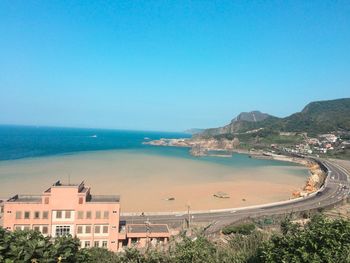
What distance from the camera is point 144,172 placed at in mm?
80125

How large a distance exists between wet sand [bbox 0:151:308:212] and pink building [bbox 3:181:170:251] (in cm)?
1575

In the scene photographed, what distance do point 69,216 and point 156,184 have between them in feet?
122

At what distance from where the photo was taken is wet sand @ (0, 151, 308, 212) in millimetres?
50219

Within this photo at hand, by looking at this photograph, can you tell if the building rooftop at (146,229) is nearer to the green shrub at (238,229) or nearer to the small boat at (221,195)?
the green shrub at (238,229)

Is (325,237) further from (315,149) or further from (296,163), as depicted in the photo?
(315,149)

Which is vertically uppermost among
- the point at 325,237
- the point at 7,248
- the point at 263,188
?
the point at 325,237

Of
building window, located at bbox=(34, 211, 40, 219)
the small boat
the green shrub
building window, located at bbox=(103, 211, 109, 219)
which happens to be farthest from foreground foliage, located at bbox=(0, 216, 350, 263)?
the small boat

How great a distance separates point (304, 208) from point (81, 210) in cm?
3254

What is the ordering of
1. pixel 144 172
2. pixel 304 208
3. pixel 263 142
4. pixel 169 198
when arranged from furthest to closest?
1. pixel 263 142
2. pixel 144 172
3. pixel 169 198
4. pixel 304 208

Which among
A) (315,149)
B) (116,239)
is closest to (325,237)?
(116,239)

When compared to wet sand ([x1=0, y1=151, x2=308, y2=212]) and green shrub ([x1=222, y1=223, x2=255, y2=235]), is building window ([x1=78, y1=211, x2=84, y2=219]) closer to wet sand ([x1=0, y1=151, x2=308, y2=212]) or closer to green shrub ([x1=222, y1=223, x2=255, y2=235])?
green shrub ([x1=222, y1=223, x2=255, y2=235])

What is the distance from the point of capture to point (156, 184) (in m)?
64.1

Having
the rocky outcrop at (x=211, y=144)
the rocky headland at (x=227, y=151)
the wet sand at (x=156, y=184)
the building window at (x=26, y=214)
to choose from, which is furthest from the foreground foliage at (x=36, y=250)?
the rocky outcrop at (x=211, y=144)

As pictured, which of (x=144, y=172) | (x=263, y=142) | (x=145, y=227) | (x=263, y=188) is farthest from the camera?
(x=263, y=142)
